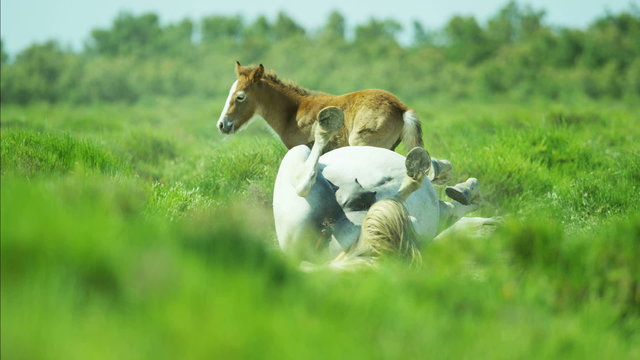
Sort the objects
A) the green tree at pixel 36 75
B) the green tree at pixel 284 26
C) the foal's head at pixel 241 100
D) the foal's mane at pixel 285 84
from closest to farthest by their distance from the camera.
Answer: the foal's head at pixel 241 100 → the foal's mane at pixel 285 84 → the green tree at pixel 36 75 → the green tree at pixel 284 26

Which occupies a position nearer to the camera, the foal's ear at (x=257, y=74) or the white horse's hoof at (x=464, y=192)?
the white horse's hoof at (x=464, y=192)

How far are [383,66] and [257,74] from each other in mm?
26849

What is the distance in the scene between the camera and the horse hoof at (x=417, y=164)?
12.6 feet

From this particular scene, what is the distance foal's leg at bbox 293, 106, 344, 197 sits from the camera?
12.8 ft

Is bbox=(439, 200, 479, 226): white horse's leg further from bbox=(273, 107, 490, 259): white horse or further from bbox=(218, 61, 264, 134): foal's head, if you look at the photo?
bbox=(218, 61, 264, 134): foal's head

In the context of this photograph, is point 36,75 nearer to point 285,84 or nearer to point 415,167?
point 285,84

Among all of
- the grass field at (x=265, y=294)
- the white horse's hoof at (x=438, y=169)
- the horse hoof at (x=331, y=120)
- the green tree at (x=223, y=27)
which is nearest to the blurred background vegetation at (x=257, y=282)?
the grass field at (x=265, y=294)

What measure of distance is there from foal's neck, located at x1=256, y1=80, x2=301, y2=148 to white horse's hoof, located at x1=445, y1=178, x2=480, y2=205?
268cm

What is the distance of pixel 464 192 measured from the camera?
494cm

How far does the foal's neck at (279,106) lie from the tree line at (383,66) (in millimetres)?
22347

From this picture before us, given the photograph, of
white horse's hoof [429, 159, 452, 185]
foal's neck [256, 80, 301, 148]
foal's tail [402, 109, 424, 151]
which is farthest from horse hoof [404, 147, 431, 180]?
foal's neck [256, 80, 301, 148]

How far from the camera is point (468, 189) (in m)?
4.98

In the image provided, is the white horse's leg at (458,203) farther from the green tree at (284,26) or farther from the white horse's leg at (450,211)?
the green tree at (284,26)

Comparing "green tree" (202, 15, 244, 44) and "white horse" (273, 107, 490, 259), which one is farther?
"green tree" (202, 15, 244, 44)
